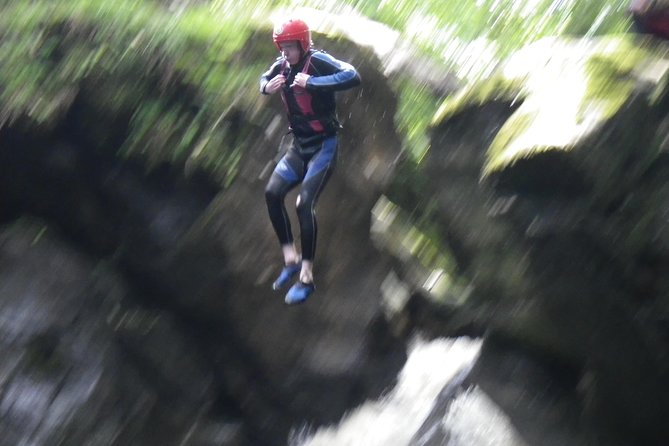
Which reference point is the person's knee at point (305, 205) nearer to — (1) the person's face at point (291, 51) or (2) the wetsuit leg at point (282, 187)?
(2) the wetsuit leg at point (282, 187)

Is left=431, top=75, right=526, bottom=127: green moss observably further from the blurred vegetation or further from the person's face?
the person's face

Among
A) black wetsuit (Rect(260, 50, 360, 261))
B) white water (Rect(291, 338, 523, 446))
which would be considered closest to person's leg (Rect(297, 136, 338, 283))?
black wetsuit (Rect(260, 50, 360, 261))

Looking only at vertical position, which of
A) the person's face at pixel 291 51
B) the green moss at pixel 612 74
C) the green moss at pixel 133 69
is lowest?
the green moss at pixel 133 69

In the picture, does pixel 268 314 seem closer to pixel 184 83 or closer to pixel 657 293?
pixel 184 83

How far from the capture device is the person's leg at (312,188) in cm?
484

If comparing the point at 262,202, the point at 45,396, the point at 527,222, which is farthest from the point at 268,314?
the point at 527,222

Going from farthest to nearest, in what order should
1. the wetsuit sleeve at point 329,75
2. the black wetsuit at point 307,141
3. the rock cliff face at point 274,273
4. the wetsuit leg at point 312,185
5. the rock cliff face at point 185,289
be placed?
the rock cliff face at point 185,289
the rock cliff face at point 274,273
the wetsuit leg at point 312,185
the black wetsuit at point 307,141
the wetsuit sleeve at point 329,75

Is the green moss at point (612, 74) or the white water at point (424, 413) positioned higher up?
the green moss at point (612, 74)

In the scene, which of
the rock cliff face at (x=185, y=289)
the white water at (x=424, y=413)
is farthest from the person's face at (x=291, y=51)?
the white water at (x=424, y=413)

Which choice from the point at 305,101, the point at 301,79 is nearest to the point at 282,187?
the point at 305,101

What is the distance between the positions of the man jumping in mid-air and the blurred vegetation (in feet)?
4.09

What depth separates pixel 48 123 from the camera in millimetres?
6316

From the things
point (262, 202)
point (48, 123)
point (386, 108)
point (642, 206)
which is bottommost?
point (48, 123)

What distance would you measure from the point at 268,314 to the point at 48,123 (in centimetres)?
258
